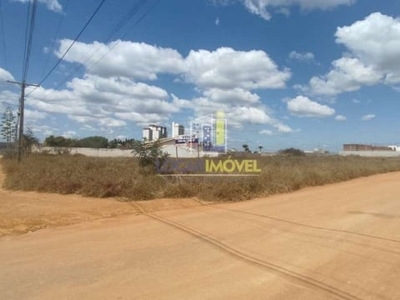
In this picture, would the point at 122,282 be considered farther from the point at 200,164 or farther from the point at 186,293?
the point at 200,164

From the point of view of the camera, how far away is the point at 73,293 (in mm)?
4500

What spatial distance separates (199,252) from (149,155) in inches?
442

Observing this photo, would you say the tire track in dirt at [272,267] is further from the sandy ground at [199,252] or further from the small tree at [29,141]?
the small tree at [29,141]

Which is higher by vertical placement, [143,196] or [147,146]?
[147,146]

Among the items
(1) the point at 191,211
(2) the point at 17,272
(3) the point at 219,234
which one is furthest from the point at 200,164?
(2) the point at 17,272

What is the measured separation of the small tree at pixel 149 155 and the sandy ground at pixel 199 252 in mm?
5940

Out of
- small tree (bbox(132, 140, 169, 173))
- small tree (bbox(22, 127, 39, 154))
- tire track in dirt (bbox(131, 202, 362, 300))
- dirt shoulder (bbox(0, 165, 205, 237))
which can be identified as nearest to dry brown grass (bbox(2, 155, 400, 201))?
dirt shoulder (bbox(0, 165, 205, 237))

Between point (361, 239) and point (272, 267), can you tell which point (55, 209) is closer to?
point (272, 267)

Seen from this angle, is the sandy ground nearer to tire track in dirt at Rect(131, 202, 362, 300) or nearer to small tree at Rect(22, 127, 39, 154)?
tire track in dirt at Rect(131, 202, 362, 300)

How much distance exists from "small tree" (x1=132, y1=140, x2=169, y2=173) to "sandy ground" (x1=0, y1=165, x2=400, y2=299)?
19.5 feet

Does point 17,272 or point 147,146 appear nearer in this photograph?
point 17,272

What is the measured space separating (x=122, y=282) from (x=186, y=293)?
36.9 inches

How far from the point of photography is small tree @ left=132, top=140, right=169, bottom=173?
1727 cm

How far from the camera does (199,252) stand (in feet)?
20.9
